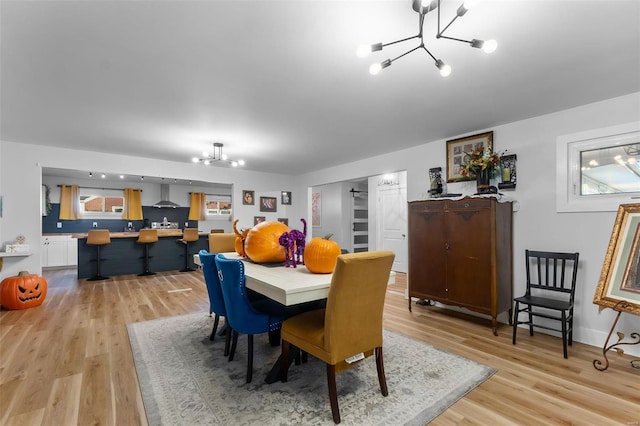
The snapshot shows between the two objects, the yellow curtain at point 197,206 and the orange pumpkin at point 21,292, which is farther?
the yellow curtain at point 197,206

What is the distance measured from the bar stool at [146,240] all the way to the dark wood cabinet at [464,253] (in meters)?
5.46

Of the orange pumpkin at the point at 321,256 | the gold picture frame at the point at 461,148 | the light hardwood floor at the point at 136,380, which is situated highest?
the gold picture frame at the point at 461,148

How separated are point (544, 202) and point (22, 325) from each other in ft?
19.6

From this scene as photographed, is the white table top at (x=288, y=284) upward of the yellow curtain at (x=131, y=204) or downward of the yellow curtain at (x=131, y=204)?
downward

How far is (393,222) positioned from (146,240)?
18.1 feet

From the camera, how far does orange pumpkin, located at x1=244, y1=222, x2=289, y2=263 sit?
2.36 metres

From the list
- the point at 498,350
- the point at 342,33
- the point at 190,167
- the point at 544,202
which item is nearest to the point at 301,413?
the point at 498,350

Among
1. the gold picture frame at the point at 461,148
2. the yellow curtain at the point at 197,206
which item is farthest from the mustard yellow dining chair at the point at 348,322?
the yellow curtain at the point at 197,206

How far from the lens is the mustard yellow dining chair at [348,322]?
166 centimetres

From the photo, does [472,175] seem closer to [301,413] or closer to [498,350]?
[498,350]

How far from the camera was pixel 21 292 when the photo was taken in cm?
390

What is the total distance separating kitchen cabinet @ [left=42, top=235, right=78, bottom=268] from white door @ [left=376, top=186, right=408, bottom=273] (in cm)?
751

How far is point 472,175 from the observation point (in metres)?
3.69

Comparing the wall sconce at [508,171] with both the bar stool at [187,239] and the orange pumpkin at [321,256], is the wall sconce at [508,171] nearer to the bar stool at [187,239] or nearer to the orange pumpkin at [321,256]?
the orange pumpkin at [321,256]
